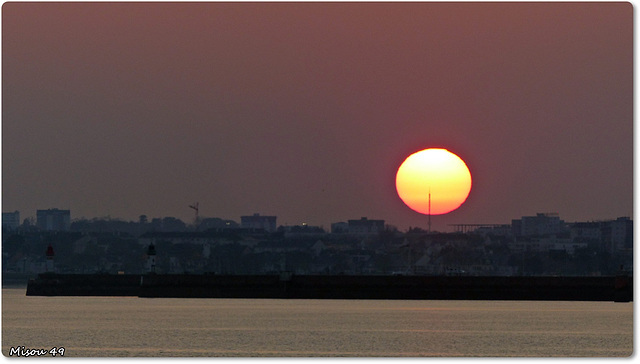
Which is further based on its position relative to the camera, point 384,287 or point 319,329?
point 384,287

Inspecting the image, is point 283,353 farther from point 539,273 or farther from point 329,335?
point 539,273

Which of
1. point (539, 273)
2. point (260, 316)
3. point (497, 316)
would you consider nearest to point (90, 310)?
point (260, 316)

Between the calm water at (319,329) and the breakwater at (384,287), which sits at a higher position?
the breakwater at (384,287)

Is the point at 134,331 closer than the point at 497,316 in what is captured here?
Yes

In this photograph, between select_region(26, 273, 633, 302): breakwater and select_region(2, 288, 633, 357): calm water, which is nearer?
select_region(2, 288, 633, 357): calm water

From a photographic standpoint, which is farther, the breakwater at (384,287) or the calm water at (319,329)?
the breakwater at (384,287)
